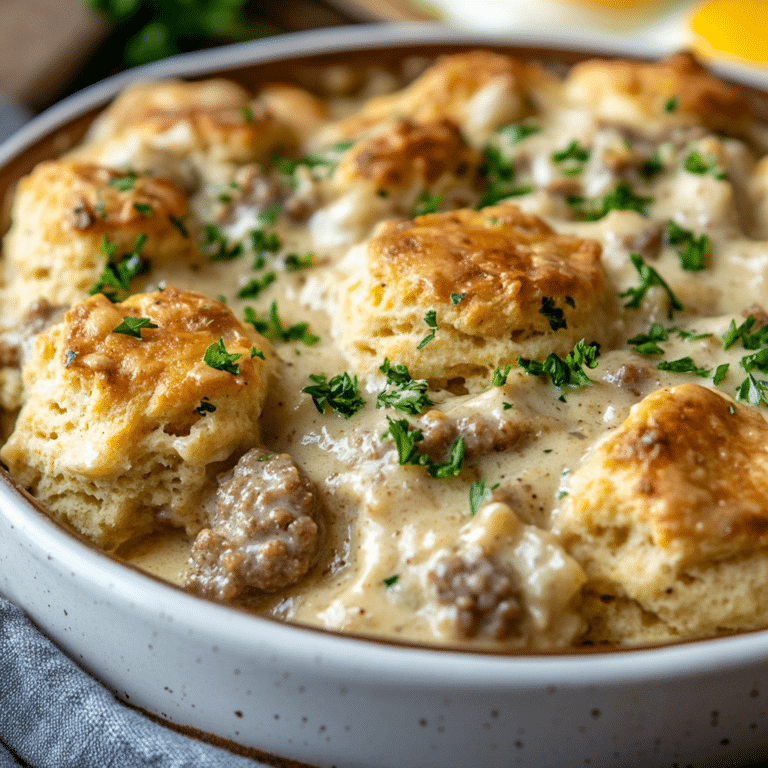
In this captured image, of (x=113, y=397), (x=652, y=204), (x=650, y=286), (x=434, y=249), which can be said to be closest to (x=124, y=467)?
(x=113, y=397)

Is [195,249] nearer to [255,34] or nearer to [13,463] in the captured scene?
[13,463]

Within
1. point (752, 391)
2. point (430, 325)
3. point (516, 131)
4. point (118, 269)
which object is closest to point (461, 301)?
point (430, 325)

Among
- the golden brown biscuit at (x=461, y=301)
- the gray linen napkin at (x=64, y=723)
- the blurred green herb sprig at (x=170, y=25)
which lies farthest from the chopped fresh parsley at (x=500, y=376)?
the blurred green herb sprig at (x=170, y=25)

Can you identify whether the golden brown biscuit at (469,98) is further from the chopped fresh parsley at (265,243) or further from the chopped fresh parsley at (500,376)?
the chopped fresh parsley at (500,376)

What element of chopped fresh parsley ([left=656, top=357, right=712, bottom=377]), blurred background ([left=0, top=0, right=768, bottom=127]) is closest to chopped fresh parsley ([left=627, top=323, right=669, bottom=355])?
chopped fresh parsley ([left=656, top=357, right=712, bottom=377])

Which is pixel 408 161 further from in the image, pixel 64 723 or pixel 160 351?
pixel 64 723

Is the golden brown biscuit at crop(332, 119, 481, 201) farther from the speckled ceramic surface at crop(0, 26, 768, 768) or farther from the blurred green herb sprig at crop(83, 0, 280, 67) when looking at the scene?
the blurred green herb sprig at crop(83, 0, 280, 67)
